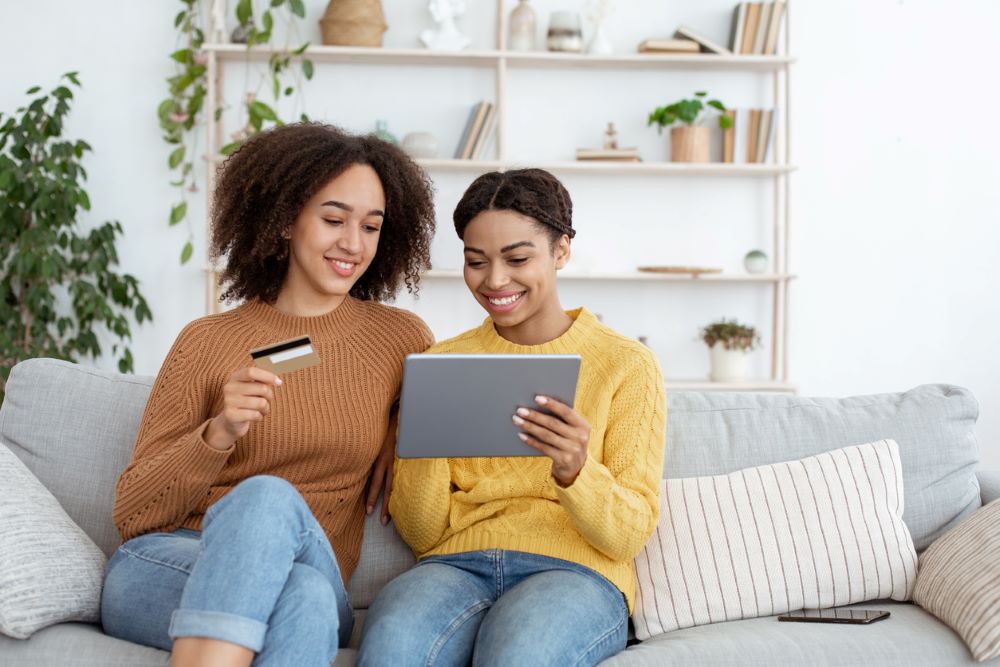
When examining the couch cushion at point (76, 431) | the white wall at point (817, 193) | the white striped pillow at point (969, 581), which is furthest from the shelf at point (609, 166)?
the white striped pillow at point (969, 581)

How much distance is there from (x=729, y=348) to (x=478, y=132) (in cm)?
125

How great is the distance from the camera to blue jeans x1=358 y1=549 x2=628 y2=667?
4.38 ft

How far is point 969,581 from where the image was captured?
1.49 metres

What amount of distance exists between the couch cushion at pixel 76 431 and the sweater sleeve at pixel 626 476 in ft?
2.49

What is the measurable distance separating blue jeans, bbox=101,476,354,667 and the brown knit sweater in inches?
5.8

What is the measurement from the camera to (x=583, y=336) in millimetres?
1686

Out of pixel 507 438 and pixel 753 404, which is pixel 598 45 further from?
pixel 507 438

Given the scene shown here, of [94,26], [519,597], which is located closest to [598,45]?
[94,26]

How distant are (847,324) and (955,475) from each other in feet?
7.54

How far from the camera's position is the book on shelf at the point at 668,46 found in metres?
3.73

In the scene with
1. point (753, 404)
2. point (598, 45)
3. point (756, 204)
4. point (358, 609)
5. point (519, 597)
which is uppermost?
point (598, 45)

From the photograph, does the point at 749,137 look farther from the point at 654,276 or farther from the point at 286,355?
the point at 286,355

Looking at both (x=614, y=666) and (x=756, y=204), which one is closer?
(x=614, y=666)

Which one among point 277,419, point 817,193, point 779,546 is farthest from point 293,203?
point 817,193
